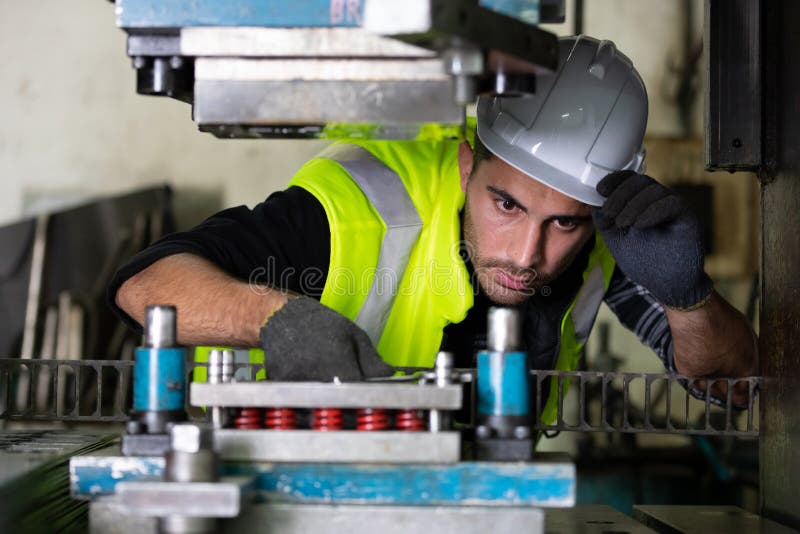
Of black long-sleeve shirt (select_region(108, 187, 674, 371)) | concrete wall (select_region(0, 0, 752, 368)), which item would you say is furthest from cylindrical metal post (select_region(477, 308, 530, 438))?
concrete wall (select_region(0, 0, 752, 368))

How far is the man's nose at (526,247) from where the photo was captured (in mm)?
1798

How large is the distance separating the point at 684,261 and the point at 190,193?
3.56 metres

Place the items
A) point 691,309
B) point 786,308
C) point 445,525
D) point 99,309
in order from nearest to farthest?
point 445,525 < point 786,308 < point 691,309 < point 99,309

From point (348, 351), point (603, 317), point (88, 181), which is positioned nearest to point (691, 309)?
point (348, 351)

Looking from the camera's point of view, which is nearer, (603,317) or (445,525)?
(445,525)

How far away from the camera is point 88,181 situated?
188 inches

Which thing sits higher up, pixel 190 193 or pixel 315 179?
pixel 190 193

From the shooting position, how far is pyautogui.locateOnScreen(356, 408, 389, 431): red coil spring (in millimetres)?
990

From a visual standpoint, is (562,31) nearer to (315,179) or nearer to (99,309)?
(99,309)

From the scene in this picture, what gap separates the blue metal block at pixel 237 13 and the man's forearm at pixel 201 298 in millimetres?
441

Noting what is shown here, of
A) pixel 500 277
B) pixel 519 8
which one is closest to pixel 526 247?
pixel 500 277

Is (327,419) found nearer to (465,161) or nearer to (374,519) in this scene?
(374,519)

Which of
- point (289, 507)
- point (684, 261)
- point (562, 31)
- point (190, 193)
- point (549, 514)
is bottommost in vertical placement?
point (549, 514)

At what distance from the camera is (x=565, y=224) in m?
1.84
